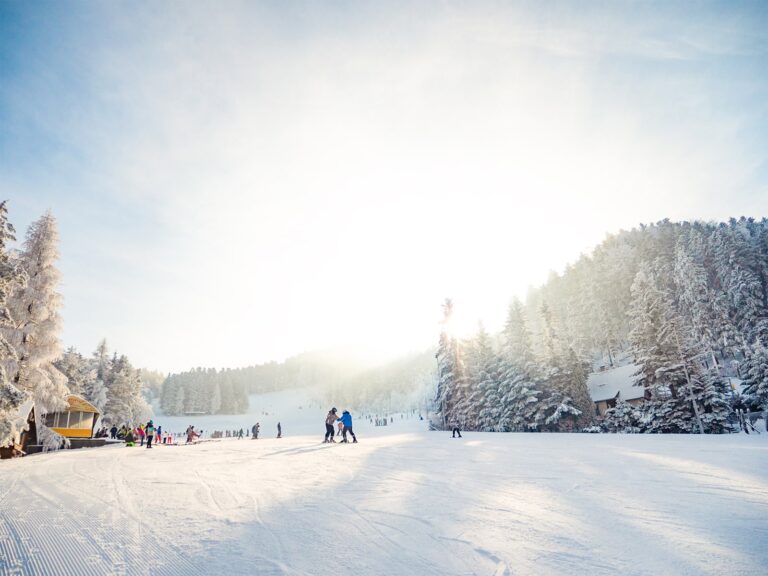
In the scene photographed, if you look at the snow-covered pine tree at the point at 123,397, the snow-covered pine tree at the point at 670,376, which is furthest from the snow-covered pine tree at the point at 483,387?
A: the snow-covered pine tree at the point at 123,397

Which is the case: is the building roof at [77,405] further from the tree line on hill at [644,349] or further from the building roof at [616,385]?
the building roof at [616,385]

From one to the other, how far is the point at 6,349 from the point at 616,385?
51.8 meters

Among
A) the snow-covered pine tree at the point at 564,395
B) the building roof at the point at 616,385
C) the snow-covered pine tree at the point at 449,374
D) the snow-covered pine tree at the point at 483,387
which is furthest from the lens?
the snow-covered pine tree at the point at 449,374

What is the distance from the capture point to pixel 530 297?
327 feet

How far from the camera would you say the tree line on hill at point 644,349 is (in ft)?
87.8

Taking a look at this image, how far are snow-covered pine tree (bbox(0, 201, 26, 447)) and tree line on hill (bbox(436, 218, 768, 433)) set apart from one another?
113 ft

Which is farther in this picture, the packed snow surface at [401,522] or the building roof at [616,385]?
the building roof at [616,385]

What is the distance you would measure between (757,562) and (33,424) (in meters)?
29.2

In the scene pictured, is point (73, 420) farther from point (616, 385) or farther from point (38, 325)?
point (616, 385)

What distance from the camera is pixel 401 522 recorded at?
4855 mm

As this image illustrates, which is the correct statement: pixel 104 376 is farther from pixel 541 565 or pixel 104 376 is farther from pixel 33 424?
pixel 541 565

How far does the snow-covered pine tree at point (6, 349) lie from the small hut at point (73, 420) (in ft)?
63.5

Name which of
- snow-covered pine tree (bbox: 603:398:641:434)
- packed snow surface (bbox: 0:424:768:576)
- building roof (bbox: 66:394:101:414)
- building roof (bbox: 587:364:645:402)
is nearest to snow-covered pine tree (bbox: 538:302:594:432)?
snow-covered pine tree (bbox: 603:398:641:434)

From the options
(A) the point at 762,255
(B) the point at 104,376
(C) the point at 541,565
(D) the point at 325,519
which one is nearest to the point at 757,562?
(C) the point at 541,565
